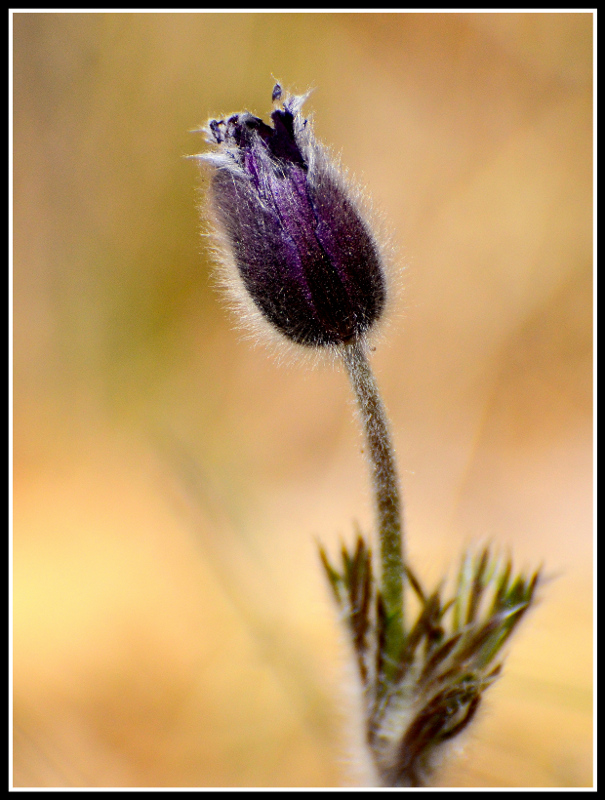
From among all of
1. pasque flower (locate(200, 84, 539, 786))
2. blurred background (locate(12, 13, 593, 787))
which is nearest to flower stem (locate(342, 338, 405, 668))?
pasque flower (locate(200, 84, 539, 786))

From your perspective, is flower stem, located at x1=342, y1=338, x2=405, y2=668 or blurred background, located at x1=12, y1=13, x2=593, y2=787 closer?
flower stem, located at x1=342, y1=338, x2=405, y2=668

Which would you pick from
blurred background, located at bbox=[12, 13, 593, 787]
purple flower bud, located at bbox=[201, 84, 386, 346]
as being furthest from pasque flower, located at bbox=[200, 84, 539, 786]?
blurred background, located at bbox=[12, 13, 593, 787]

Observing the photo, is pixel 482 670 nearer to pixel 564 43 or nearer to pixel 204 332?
pixel 204 332

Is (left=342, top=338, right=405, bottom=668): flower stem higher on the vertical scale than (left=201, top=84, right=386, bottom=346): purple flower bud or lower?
lower

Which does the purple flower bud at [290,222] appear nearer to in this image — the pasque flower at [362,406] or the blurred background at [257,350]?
the pasque flower at [362,406]

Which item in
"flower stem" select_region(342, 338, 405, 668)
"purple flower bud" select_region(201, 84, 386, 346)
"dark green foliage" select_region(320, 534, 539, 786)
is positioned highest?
"purple flower bud" select_region(201, 84, 386, 346)

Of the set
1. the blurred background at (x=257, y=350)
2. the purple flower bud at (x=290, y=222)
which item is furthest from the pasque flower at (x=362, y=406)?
the blurred background at (x=257, y=350)

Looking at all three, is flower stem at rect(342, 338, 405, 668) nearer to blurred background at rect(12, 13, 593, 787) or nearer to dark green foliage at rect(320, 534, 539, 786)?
dark green foliage at rect(320, 534, 539, 786)

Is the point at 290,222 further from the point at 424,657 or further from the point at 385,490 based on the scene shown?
the point at 424,657
